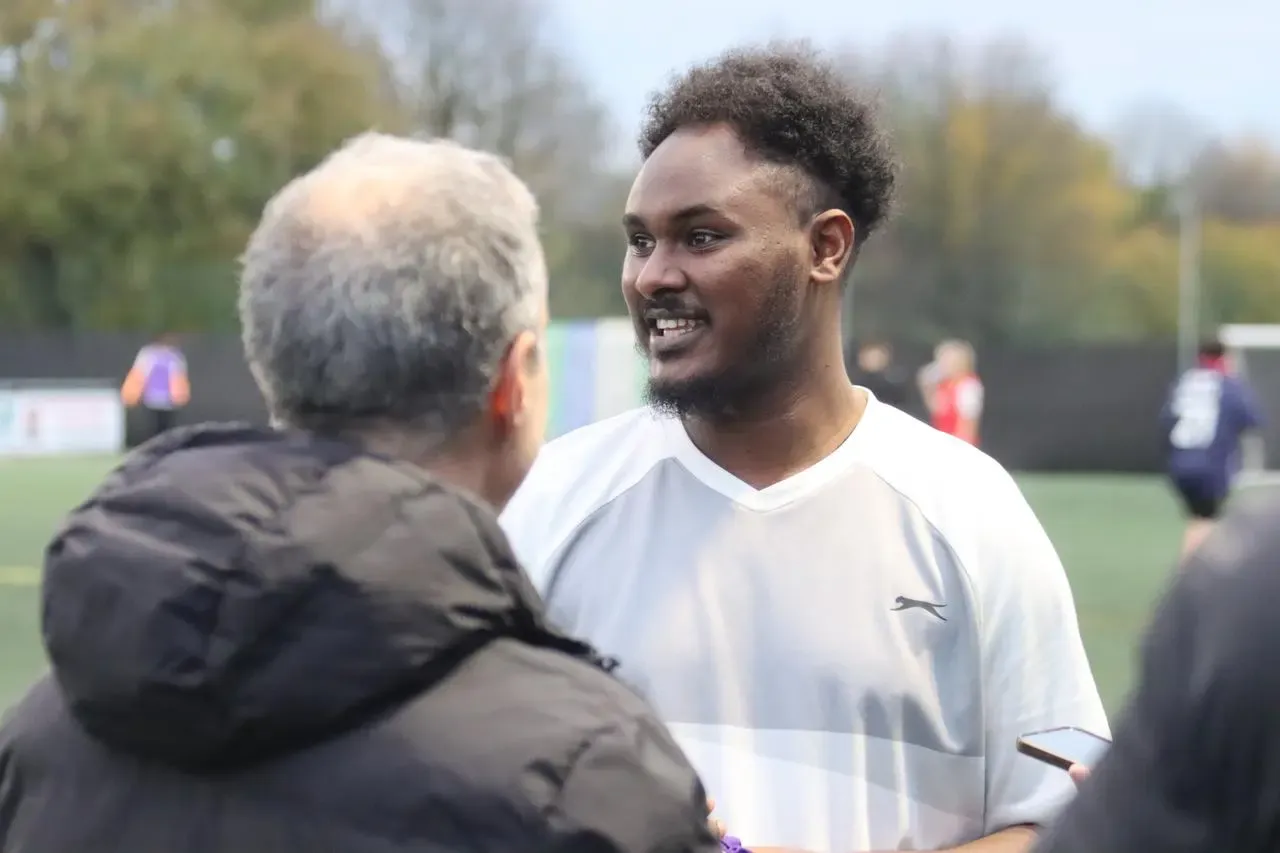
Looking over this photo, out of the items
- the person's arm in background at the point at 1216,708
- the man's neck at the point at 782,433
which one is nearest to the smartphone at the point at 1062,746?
the man's neck at the point at 782,433

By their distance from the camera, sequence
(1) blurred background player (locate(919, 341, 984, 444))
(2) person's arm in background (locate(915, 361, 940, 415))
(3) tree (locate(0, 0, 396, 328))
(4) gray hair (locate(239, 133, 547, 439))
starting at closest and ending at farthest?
1. (4) gray hair (locate(239, 133, 547, 439))
2. (1) blurred background player (locate(919, 341, 984, 444))
3. (2) person's arm in background (locate(915, 361, 940, 415))
4. (3) tree (locate(0, 0, 396, 328))

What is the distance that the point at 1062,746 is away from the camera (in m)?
1.91

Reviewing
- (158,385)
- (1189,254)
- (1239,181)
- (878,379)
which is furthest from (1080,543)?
(1239,181)

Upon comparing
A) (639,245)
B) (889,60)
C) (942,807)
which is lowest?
(942,807)

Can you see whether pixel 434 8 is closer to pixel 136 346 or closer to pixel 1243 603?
pixel 136 346

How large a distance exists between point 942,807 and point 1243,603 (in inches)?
50.3

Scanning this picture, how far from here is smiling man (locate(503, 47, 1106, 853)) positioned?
2.13 m

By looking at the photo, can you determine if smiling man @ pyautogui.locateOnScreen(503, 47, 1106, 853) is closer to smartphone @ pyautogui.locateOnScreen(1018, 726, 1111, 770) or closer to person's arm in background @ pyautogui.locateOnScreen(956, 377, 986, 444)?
smartphone @ pyautogui.locateOnScreen(1018, 726, 1111, 770)

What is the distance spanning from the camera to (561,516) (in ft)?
7.64

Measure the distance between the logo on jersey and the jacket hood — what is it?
79 cm

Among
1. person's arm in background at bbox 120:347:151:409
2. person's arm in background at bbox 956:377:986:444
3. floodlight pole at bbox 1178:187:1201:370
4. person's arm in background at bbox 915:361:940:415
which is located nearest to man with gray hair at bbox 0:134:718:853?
person's arm in background at bbox 956:377:986:444

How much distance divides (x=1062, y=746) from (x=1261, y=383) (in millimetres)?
26327

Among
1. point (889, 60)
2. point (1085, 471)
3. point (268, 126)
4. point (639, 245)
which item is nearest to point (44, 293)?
point (268, 126)

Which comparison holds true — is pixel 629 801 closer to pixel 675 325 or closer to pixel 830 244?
pixel 675 325
